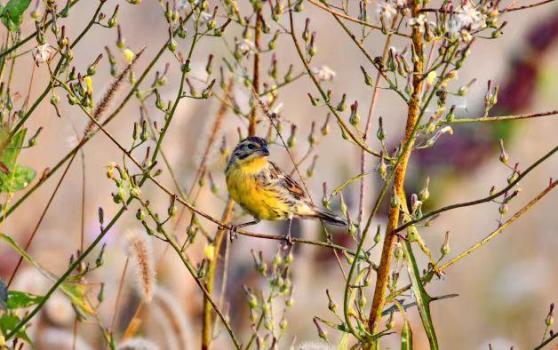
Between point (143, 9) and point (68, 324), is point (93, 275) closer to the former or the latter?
point (68, 324)

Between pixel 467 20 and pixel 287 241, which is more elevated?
pixel 467 20

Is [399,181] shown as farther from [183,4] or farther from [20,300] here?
[20,300]

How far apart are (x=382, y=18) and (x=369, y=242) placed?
3.03 meters

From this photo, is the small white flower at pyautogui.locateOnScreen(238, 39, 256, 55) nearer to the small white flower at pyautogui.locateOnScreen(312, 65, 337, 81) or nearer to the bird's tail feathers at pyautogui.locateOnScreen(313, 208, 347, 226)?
the small white flower at pyautogui.locateOnScreen(312, 65, 337, 81)

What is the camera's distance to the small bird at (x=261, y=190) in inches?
150

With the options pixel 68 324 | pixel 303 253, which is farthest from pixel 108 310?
pixel 303 253

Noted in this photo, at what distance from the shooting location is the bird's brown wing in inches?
155

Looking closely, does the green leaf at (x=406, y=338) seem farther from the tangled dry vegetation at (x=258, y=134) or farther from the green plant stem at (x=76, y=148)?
the green plant stem at (x=76, y=148)

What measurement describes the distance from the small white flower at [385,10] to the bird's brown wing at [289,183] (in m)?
1.34

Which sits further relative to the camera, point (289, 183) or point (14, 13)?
point (289, 183)

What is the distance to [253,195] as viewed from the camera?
3.84 m

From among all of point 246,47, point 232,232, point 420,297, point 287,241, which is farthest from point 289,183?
point 420,297

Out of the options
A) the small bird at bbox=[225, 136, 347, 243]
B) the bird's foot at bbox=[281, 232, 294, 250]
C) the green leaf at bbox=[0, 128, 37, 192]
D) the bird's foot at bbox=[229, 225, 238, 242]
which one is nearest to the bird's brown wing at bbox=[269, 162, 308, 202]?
the small bird at bbox=[225, 136, 347, 243]

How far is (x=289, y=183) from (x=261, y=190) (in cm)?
20
